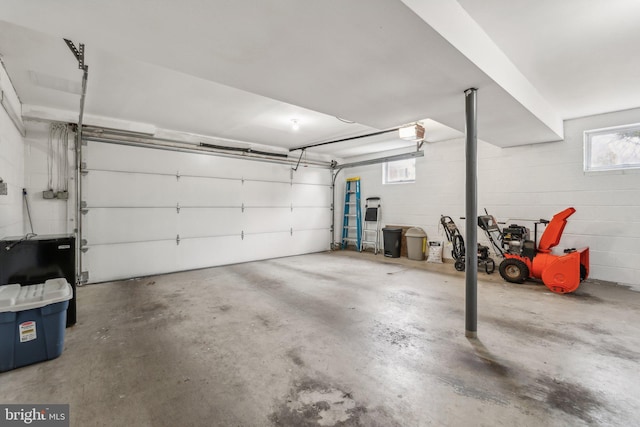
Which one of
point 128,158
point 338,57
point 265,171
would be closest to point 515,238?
point 338,57

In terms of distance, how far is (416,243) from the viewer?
20.4 ft

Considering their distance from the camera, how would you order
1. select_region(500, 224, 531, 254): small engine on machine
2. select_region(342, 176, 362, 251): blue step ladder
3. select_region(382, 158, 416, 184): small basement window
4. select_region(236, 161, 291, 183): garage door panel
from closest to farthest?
select_region(500, 224, 531, 254): small engine on machine, select_region(236, 161, 291, 183): garage door panel, select_region(382, 158, 416, 184): small basement window, select_region(342, 176, 362, 251): blue step ladder

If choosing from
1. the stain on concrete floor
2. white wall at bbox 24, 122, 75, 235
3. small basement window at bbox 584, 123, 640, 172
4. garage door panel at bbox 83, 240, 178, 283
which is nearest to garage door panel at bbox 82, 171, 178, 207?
white wall at bbox 24, 122, 75, 235

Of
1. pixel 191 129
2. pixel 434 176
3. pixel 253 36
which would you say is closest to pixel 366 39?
pixel 253 36

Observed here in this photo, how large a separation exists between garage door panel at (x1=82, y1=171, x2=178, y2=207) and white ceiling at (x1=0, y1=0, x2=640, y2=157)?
1.06 m

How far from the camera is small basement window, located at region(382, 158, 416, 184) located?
6.67m

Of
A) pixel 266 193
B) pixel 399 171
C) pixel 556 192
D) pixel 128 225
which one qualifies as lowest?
pixel 128 225

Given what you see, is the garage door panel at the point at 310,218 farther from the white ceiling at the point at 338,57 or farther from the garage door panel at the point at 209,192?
the white ceiling at the point at 338,57

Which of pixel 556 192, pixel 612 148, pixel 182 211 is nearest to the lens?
pixel 612 148

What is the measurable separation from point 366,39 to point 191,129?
13.9ft

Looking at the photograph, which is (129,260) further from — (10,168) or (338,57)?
(338,57)

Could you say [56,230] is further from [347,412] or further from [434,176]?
[434,176]

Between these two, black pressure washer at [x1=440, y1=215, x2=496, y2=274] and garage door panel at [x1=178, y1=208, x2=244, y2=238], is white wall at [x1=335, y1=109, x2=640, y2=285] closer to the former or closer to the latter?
black pressure washer at [x1=440, y1=215, x2=496, y2=274]

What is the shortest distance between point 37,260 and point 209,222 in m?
3.07
